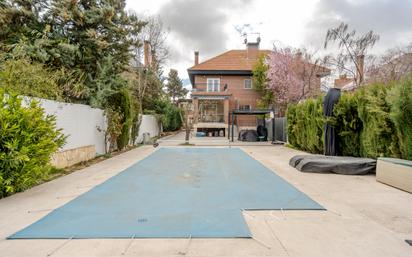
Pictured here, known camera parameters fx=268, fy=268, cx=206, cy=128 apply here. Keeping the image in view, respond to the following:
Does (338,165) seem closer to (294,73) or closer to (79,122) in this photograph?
(79,122)

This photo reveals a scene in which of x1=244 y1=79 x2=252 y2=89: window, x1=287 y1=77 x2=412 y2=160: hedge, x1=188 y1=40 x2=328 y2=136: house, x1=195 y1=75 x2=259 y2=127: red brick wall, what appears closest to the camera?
x1=287 y1=77 x2=412 y2=160: hedge

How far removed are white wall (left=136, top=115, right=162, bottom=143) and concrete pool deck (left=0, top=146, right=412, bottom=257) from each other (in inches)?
506

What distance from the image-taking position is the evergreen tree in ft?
183

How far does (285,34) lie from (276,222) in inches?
837

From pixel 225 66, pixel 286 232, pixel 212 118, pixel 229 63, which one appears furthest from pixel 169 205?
pixel 229 63

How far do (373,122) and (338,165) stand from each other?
1687 millimetres

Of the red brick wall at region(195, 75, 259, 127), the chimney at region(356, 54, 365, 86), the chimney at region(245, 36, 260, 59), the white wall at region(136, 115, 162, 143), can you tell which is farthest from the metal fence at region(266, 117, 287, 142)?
the chimney at region(245, 36, 260, 59)

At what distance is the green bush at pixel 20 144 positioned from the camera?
4.80 metres

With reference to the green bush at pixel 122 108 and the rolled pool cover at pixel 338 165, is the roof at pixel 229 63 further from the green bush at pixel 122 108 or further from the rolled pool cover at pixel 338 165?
the rolled pool cover at pixel 338 165

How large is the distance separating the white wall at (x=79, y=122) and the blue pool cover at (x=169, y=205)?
2.62 meters

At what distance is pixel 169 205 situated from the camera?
15.0ft

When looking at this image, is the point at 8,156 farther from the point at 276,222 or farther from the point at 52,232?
the point at 276,222

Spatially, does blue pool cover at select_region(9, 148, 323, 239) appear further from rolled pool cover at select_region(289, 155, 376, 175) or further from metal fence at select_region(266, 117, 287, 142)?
metal fence at select_region(266, 117, 287, 142)

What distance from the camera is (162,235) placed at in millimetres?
3334
